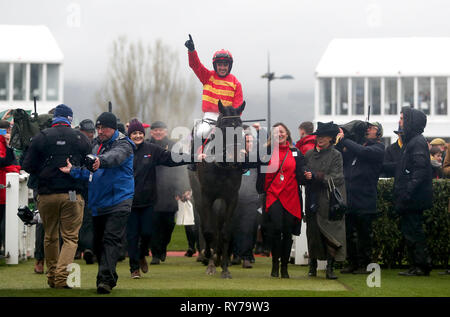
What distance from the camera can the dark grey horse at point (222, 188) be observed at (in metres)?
10.3

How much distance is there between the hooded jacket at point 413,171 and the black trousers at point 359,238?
24.5 inches

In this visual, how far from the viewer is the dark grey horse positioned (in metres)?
10.3

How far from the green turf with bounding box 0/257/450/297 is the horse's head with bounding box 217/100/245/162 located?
1689 mm

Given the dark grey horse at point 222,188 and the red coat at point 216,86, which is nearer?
the dark grey horse at point 222,188

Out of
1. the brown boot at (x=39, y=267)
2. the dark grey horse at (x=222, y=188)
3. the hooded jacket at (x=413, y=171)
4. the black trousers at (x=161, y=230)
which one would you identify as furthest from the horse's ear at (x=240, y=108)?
Answer: the brown boot at (x=39, y=267)

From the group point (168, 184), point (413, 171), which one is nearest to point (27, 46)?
point (168, 184)

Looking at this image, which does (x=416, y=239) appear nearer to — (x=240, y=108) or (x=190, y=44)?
(x=240, y=108)

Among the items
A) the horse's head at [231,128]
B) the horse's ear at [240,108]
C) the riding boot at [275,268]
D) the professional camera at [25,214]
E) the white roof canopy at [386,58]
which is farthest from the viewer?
the white roof canopy at [386,58]

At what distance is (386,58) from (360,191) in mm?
40918

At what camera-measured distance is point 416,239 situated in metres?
10.9

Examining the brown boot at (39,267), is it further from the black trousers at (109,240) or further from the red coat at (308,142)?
the red coat at (308,142)

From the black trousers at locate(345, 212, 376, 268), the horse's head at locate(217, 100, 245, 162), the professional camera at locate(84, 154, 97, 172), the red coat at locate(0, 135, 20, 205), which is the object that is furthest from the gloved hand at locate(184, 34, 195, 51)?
the red coat at locate(0, 135, 20, 205)

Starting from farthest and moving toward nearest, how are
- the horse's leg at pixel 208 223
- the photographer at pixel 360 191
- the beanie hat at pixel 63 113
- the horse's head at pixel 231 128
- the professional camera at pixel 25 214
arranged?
1. the photographer at pixel 360 191
2. the horse's leg at pixel 208 223
3. the horse's head at pixel 231 128
4. the professional camera at pixel 25 214
5. the beanie hat at pixel 63 113

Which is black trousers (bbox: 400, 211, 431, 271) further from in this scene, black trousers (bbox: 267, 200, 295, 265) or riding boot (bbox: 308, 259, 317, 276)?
black trousers (bbox: 267, 200, 295, 265)
